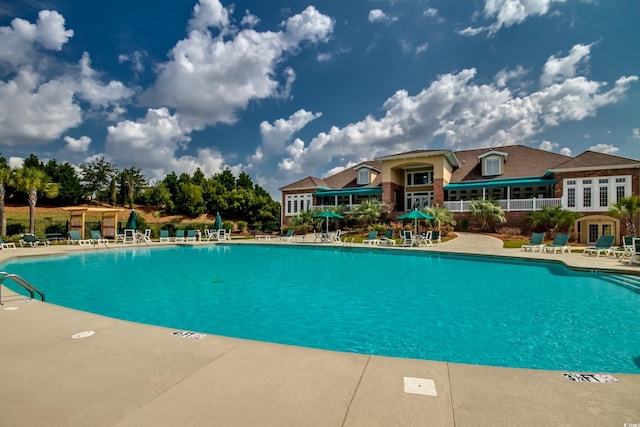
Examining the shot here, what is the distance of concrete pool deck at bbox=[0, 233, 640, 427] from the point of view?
86.0 inches

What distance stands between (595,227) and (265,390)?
25857 millimetres

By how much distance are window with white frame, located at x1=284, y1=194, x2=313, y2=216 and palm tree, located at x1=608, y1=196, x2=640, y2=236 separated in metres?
23.5

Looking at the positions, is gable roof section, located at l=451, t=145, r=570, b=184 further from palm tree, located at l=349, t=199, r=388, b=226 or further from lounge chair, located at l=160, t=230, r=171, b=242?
lounge chair, located at l=160, t=230, r=171, b=242

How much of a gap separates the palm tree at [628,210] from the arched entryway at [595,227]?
0.54 meters

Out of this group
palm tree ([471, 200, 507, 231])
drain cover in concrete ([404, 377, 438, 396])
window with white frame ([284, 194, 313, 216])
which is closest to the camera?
drain cover in concrete ([404, 377, 438, 396])

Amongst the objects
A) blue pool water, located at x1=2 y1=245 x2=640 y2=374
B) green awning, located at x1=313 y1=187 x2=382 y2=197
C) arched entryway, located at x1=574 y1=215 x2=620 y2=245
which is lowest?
blue pool water, located at x1=2 y1=245 x2=640 y2=374

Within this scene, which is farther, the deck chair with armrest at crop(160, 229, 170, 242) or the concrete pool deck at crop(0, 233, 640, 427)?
the deck chair with armrest at crop(160, 229, 170, 242)

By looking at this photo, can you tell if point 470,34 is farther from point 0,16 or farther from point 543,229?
point 0,16

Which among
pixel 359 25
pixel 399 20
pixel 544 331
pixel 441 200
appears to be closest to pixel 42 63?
pixel 359 25

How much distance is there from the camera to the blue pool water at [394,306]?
4945 mm

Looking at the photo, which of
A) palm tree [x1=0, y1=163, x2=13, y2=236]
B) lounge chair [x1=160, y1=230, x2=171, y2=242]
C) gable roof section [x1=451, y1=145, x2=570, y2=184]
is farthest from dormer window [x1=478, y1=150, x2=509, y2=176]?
palm tree [x1=0, y1=163, x2=13, y2=236]

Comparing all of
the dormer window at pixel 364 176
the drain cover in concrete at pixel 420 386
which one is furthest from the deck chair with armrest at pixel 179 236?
the drain cover in concrete at pixel 420 386

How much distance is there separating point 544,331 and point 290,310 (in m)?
4.91

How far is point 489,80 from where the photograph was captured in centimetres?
1991
